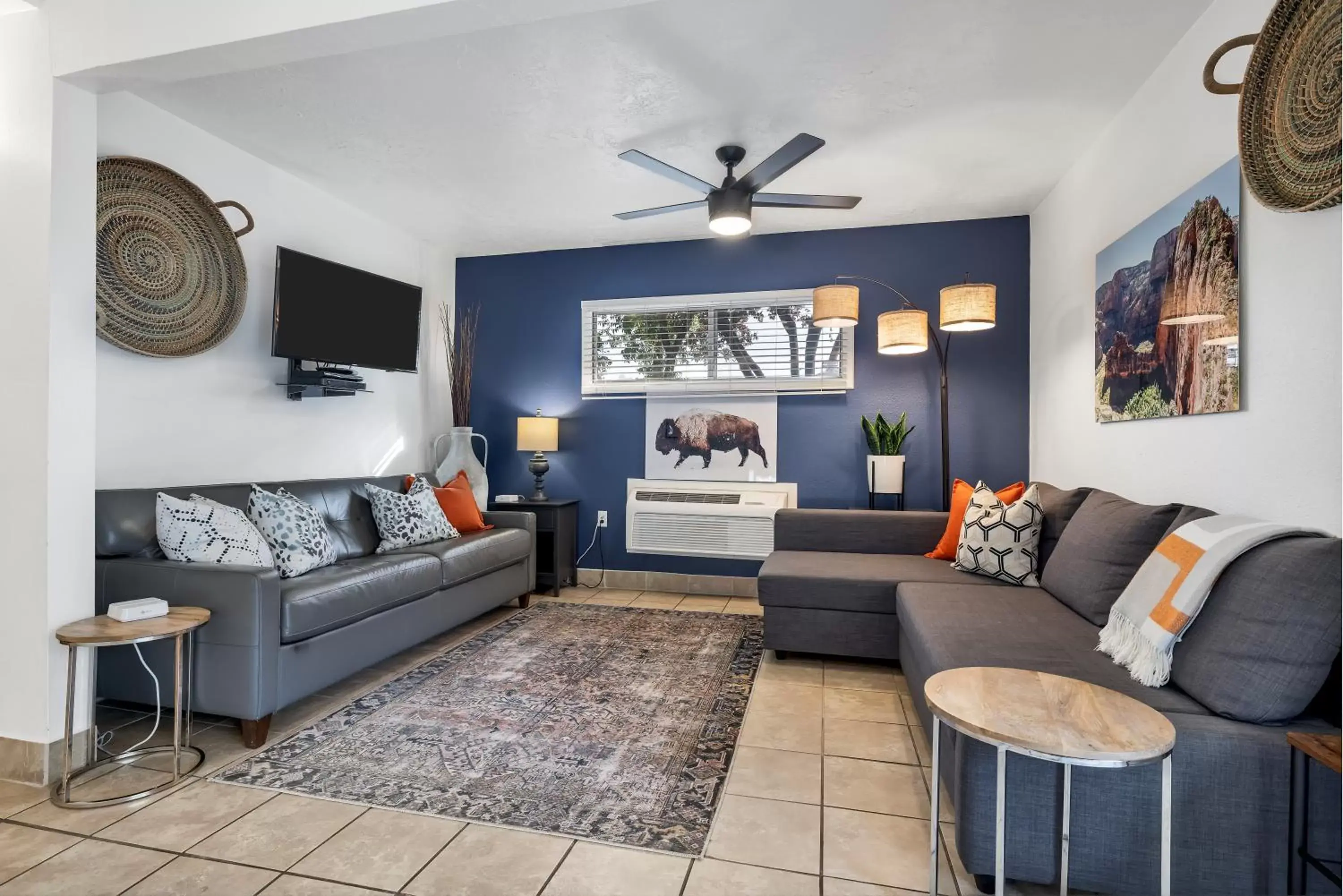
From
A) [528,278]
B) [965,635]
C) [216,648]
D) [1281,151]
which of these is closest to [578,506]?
[528,278]

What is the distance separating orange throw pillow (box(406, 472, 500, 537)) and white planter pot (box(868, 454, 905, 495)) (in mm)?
2373

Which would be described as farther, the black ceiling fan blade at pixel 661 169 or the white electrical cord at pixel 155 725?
the black ceiling fan blade at pixel 661 169

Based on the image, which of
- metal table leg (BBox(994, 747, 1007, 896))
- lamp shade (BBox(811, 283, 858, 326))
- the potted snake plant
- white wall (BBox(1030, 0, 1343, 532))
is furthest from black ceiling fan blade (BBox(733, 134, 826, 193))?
metal table leg (BBox(994, 747, 1007, 896))

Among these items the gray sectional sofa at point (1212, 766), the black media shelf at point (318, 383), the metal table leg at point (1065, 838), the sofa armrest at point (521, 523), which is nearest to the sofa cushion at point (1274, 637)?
the gray sectional sofa at point (1212, 766)

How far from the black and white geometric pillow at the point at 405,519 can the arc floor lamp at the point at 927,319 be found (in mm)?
2356

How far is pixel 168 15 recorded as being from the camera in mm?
1999

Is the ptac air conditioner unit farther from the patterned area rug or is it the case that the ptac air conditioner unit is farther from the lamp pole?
the patterned area rug

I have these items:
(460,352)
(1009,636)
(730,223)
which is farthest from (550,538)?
(1009,636)

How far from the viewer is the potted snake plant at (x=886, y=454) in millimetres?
4148

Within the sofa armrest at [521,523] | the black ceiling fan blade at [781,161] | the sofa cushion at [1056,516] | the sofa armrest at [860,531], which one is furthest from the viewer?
the sofa armrest at [521,523]

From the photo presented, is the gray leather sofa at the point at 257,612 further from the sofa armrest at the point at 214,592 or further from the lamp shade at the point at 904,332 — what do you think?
the lamp shade at the point at 904,332

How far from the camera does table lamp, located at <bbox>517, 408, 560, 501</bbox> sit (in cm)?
470

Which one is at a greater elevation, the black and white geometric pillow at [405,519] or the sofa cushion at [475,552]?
the black and white geometric pillow at [405,519]

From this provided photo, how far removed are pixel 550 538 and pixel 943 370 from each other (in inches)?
109
